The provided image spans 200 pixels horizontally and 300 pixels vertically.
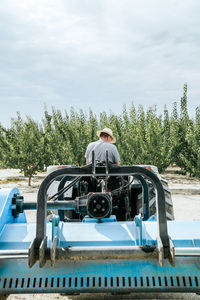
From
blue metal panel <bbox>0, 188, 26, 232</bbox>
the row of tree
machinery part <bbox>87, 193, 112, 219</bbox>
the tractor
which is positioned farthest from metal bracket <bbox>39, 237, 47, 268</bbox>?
the row of tree

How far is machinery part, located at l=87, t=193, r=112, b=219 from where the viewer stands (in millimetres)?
2248

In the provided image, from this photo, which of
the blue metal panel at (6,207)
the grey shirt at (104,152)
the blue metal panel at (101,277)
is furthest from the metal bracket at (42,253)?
the grey shirt at (104,152)

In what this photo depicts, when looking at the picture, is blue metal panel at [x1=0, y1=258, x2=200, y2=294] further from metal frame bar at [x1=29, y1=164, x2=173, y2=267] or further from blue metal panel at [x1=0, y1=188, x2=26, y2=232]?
blue metal panel at [x1=0, y1=188, x2=26, y2=232]

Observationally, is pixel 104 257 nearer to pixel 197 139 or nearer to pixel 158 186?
pixel 158 186

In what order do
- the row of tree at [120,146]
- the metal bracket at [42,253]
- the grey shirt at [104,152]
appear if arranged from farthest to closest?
the row of tree at [120,146] < the grey shirt at [104,152] < the metal bracket at [42,253]

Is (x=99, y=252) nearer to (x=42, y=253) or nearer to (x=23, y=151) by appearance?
(x=42, y=253)

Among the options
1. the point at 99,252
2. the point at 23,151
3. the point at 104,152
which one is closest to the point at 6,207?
the point at 99,252

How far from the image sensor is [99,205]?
2281mm

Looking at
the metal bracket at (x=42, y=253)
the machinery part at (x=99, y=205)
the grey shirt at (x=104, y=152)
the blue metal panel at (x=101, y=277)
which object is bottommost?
the blue metal panel at (x=101, y=277)

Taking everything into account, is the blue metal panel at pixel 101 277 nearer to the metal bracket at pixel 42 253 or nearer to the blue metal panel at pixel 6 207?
the metal bracket at pixel 42 253

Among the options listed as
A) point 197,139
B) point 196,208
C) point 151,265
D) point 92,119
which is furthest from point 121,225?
point 92,119

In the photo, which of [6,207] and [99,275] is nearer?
[99,275]

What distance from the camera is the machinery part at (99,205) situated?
225 cm

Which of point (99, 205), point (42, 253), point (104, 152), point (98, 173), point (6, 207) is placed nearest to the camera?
point (42, 253)
